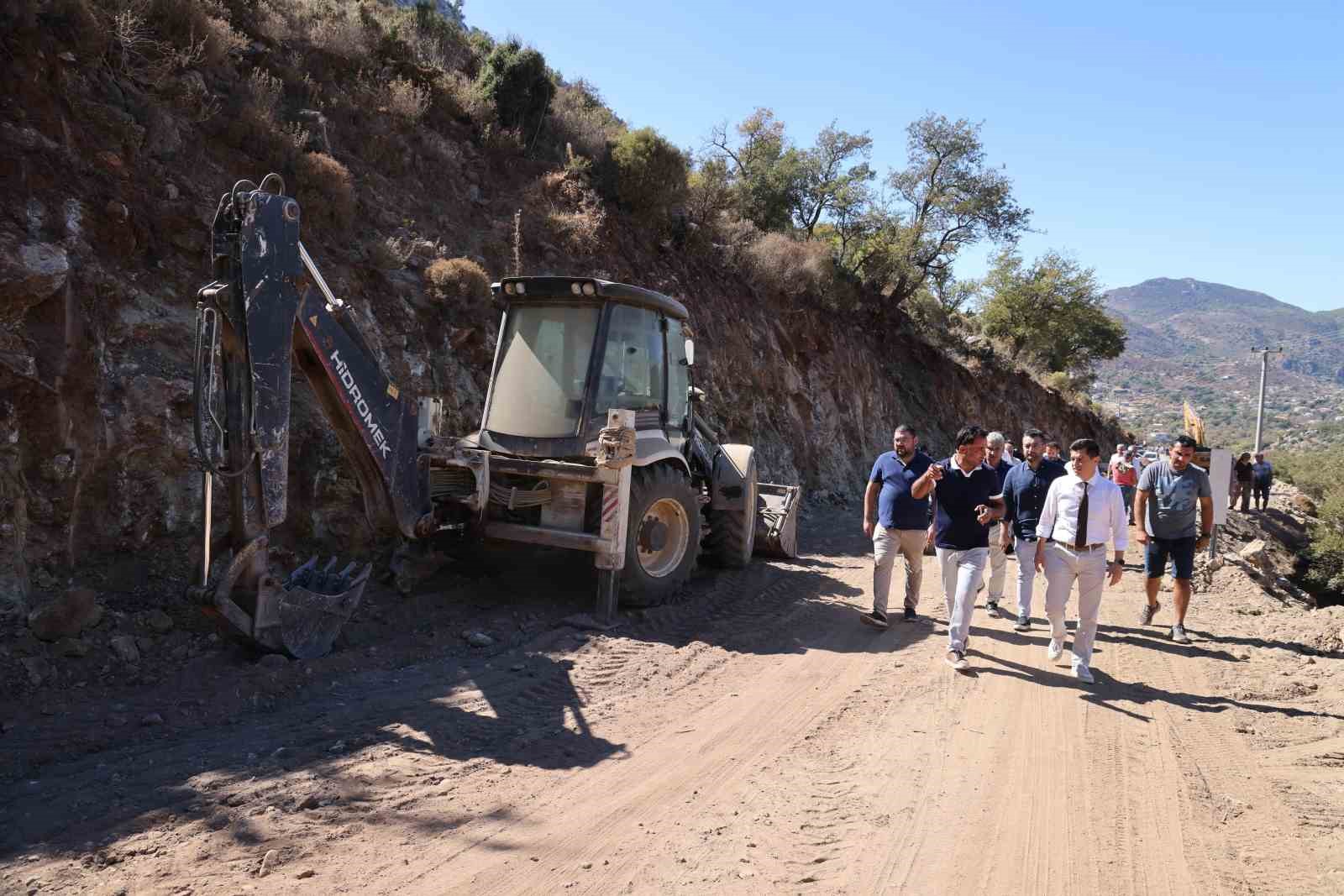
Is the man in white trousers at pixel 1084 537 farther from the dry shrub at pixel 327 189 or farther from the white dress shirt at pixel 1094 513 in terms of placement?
the dry shrub at pixel 327 189

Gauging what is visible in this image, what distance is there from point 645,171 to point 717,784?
14428 millimetres

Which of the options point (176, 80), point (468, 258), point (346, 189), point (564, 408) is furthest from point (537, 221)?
point (564, 408)

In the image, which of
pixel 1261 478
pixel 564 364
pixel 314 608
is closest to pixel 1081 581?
pixel 564 364

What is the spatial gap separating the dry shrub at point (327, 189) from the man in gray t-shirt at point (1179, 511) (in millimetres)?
9364

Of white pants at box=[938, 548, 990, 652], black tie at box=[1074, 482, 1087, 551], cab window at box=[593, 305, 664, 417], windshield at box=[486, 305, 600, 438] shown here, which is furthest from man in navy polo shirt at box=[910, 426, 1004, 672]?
windshield at box=[486, 305, 600, 438]

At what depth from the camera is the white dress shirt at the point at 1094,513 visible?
596 centimetres

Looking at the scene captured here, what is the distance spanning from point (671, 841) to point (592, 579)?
14.1 ft

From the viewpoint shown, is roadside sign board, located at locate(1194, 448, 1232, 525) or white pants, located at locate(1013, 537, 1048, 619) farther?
roadside sign board, located at locate(1194, 448, 1232, 525)

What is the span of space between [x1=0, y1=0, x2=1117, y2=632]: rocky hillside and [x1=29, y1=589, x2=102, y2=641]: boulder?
314 mm

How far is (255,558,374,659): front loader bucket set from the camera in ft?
16.8

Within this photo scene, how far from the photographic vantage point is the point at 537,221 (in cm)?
1435

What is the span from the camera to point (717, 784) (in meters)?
4.26

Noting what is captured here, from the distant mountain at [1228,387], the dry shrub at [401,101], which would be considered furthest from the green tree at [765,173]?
the distant mountain at [1228,387]

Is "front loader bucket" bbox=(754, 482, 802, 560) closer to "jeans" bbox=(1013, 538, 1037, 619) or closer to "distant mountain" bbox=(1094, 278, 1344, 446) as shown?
"jeans" bbox=(1013, 538, 1037, 619)
